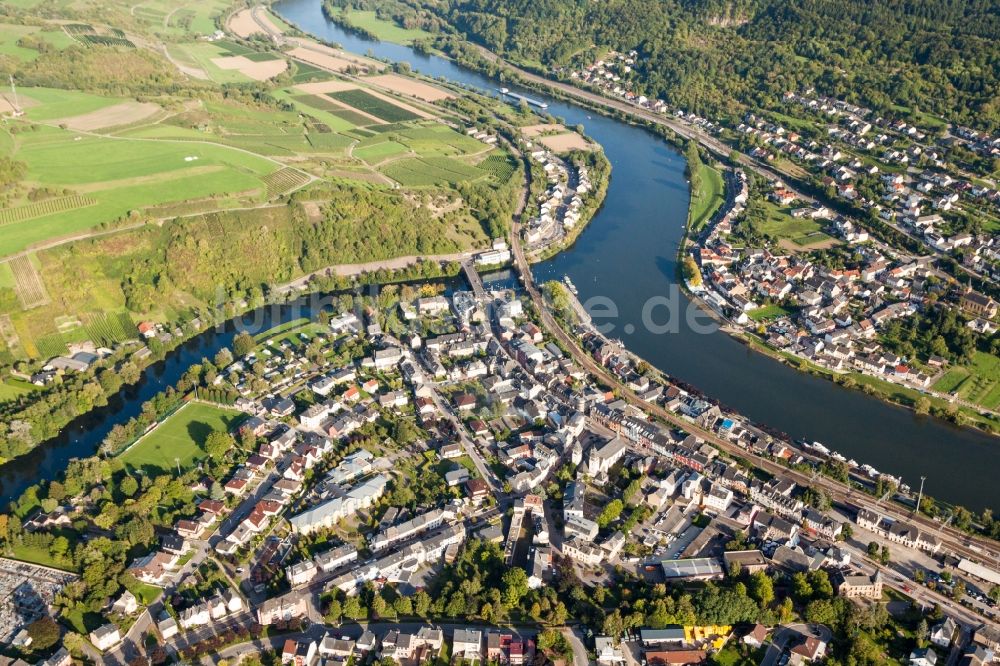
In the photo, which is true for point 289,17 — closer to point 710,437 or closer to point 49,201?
point 49,201

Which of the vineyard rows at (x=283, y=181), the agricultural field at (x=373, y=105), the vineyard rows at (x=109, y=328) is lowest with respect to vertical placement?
the vineyard rows at (x=109, y=328)

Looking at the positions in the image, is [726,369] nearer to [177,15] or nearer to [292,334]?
[292,334]

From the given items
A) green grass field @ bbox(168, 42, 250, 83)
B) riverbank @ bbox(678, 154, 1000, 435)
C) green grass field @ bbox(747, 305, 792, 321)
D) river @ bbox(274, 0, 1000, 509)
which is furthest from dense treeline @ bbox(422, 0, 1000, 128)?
riverbank @ bbox(678, 154, 1000, 435)

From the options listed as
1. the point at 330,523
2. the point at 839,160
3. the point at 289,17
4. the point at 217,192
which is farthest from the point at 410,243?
the point at 289,17

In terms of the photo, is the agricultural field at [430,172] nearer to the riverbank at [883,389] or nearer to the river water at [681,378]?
the river water at [681,378]

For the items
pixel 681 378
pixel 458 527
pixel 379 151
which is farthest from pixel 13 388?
pixel 379 151

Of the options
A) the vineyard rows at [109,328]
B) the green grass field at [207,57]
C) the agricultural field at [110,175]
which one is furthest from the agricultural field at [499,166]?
the green grass field at [207,57]
